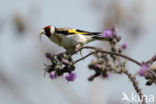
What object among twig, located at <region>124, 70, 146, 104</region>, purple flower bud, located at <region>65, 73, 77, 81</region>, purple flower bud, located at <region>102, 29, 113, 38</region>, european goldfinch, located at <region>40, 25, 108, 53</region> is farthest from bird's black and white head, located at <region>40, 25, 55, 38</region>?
twig, located at <region>124, 70, 146, 104</region>

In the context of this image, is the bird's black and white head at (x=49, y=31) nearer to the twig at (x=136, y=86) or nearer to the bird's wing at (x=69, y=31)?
the bird's wing at (x=69, y=31)

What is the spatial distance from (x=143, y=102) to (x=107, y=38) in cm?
195

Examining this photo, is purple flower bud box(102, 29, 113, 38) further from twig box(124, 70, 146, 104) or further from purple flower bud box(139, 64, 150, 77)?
purple flower bud box(139, 64, 150, 77)

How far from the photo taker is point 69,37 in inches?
221

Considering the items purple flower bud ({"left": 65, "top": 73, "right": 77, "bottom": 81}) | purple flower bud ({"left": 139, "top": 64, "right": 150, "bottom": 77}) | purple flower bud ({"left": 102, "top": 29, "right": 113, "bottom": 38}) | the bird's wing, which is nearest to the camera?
purple flower bud ({"left": 139, "top": 64, "right": 150, "bottom": 77})

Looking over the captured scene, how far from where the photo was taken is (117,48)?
593 centimetres

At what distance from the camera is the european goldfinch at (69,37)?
5.49 meters

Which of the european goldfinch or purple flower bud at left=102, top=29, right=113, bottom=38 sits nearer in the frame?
the european goldfinch

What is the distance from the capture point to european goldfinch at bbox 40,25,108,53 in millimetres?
5493

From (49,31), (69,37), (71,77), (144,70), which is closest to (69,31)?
(69,37)

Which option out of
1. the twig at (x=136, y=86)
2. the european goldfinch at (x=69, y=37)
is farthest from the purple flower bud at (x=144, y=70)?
the european goldfinch at (x=69, y=37)

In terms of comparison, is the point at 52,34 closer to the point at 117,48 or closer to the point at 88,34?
the point at 88,34

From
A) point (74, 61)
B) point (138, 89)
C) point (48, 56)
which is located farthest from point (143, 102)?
point (48, 56)

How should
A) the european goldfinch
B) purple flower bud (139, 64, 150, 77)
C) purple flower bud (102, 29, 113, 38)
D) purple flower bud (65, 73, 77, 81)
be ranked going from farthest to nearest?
1. purple flower bud (102, 29, 113, 38)
2. the european goldfinch
3. purple flower bud (65, 73, 77, 81)
4. purple flower bud (139, 64, 150, 77)
